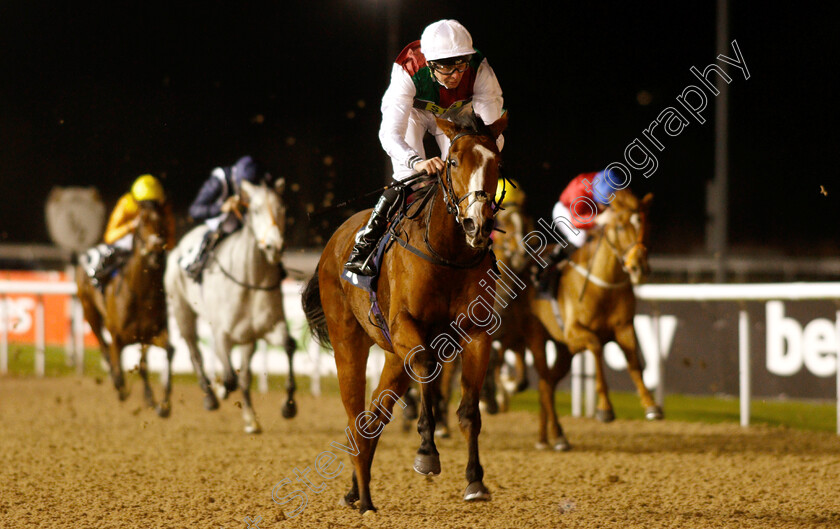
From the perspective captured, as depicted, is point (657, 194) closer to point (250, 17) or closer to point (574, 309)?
point (250, 17)

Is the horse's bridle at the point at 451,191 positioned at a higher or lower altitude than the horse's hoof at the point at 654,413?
higher

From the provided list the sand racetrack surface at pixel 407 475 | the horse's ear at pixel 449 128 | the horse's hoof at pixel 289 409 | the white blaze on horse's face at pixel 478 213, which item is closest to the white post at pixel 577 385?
the sand racetrack surface at pixel 407 475

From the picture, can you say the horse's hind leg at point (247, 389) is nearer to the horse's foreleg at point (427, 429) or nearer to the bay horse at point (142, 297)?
the bay horse at point (142, 297)

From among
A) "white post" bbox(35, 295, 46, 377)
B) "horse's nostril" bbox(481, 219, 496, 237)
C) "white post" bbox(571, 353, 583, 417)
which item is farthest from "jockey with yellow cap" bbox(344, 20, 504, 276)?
"white post" bbox(35, 295, 46, 377)

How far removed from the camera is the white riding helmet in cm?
438

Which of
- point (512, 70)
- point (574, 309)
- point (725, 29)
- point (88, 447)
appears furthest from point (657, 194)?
point (88, 447)

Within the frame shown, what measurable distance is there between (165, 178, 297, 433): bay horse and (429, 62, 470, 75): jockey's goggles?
12.0 ft

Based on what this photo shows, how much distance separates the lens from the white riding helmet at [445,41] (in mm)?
4379

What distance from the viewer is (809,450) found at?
714 cm

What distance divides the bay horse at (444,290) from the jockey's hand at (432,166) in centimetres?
6

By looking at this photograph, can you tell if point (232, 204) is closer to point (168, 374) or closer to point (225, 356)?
point (225, 356)

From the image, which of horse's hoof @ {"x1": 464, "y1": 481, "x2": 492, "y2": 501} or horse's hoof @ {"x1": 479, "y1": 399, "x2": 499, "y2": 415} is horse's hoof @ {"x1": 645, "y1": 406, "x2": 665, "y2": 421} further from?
horse's hoof @ {"x1": 464, "y1": 481, "x2": 492, "y2": 501}

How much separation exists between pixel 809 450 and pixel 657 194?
17.6m

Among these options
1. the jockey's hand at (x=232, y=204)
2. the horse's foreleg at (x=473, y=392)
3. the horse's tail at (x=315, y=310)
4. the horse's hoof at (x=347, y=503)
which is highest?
the jockey's hand at (x=232, y=204)
